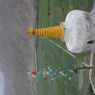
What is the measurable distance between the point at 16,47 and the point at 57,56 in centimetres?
486

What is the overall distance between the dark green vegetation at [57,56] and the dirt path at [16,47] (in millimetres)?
942

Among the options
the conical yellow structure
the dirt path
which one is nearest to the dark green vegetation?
the dirt path

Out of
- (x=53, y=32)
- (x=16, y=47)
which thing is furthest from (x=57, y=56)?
(x=53, y=32)

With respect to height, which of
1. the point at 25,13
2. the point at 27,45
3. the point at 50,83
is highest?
the point at 25,13

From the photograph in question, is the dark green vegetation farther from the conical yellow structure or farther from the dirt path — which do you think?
the conical yellow structure

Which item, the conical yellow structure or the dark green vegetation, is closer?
the conical yellow structure

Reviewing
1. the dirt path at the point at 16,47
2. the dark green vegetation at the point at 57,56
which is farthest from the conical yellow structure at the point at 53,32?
the dirt path at the point at 16,47

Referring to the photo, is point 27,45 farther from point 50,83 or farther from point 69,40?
point 69,40

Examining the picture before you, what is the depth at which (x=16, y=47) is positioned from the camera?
73.4ft

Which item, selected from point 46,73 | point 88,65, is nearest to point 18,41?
point 88,65

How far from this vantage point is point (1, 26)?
22672 millimetres

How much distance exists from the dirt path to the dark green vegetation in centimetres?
94

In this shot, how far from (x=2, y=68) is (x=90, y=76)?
10394 mm

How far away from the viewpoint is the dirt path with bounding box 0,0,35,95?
2202 cm
